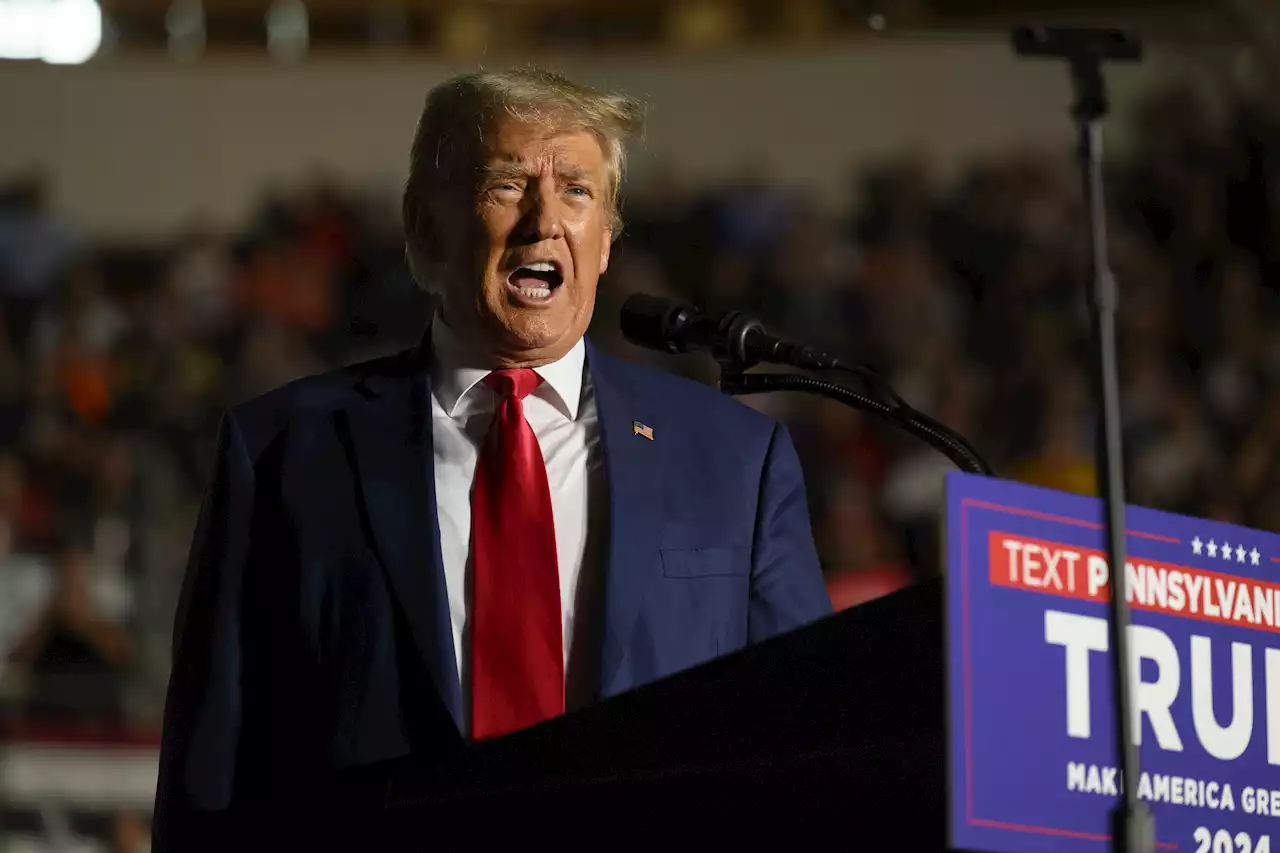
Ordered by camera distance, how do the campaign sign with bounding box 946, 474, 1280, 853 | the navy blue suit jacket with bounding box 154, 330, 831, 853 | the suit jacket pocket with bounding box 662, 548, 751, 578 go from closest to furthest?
the campaign sign with bounding box 946, 474, 1280, 853 < the navy blue suit jacket with bounding box 154, 330, 831, 853 < the suit jacket pocket with bounding box 662, 548, 751, 578

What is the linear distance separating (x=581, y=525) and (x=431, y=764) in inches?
17.4

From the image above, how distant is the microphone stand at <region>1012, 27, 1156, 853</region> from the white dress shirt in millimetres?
512

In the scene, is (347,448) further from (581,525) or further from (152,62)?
(152,62)

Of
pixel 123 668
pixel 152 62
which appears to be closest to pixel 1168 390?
pixel 123 668

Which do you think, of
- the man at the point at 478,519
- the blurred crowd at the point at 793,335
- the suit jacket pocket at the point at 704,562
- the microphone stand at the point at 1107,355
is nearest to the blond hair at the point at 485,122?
the man at the point at 478,519

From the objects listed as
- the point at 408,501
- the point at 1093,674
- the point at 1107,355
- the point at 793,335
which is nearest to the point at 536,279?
the point at 408,501

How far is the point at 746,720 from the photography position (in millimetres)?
1161

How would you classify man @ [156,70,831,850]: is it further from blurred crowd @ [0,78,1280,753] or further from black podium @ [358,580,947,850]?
blurred crowd @ [0,78,1280,753]

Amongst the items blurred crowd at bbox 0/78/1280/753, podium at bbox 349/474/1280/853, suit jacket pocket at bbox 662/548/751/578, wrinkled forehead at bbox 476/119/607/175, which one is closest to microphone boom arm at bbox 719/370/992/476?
suit jacket pocket at bbox 662/548/751/578

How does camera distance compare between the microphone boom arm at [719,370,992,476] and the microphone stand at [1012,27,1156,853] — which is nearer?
the microphone stand at [1012,27,1156,853]

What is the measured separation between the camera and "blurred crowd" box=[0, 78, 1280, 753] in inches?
233

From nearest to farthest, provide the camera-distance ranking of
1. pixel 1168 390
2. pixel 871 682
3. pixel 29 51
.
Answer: pixel 871 682 → pixel 1168 390 → pixel 29 51

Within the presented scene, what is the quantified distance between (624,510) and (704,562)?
0.09 meters

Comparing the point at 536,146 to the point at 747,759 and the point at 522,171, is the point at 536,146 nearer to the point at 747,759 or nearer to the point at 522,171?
the point at 522,171
